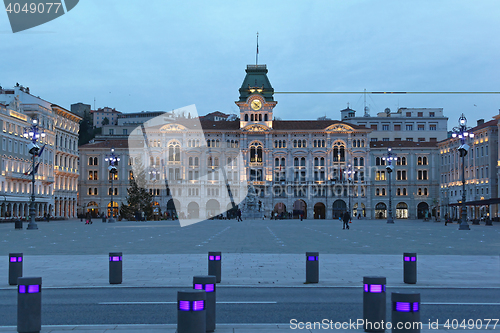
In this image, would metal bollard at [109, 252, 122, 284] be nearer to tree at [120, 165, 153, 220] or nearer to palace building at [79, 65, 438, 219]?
tree at [120, 165, 153, 220]

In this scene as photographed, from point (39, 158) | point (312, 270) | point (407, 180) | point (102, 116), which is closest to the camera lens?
point (312, 270)

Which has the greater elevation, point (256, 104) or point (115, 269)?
point (256, 104)

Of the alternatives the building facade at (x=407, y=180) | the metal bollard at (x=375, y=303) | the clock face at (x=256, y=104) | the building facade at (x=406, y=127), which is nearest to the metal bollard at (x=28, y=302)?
the metal bollard at (x=375, y=303)

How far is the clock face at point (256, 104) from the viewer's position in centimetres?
11232

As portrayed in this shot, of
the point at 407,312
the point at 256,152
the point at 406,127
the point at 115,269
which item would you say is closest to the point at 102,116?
the point at 256,152

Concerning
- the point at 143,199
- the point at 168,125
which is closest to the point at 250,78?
the point at 168,125

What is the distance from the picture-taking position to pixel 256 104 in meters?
113

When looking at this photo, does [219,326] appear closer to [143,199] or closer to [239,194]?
[143,199]

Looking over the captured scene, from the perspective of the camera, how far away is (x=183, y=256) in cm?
2119

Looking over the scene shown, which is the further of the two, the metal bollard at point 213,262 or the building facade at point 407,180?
the building facade at point 407,180

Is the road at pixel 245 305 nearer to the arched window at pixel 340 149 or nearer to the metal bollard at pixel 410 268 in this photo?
the metal bollard at pixel 410 268

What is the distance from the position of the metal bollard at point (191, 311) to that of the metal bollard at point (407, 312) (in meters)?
2.36

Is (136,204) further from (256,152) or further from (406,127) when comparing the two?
(406,127)

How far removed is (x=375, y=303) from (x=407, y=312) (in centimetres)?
149
